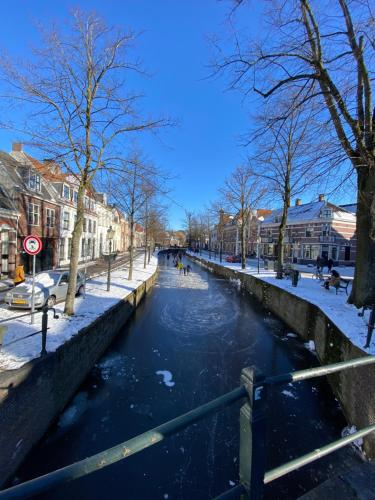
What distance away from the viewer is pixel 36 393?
4.87 metres

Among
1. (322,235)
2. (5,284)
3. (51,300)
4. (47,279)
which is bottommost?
(5,284)

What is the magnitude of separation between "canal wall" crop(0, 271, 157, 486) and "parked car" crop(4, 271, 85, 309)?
9.14ft

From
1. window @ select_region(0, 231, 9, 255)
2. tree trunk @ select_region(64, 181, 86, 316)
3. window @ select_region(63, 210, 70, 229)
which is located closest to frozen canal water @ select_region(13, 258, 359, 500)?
tree trunk @ select_region(64, 181, 86, 316)

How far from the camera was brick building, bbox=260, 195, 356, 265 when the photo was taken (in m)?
36.3

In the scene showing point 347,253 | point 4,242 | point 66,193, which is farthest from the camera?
point 347,253

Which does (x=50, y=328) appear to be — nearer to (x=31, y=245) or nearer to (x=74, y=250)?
(x=31, y=245)

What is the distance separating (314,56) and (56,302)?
12322 mm

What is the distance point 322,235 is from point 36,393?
38.6m

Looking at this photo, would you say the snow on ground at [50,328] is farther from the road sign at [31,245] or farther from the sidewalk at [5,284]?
the sidewalk at [5,284]

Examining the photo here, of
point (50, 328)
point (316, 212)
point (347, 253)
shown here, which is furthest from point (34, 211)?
point (347, 253)

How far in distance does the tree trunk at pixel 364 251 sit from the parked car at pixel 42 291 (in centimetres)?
1043

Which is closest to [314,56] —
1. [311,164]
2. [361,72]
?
[361,72]

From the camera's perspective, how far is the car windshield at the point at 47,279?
1035 cm

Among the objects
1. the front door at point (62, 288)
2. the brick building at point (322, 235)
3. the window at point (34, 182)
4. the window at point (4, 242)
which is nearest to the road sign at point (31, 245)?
the front door at point (62, 288)
